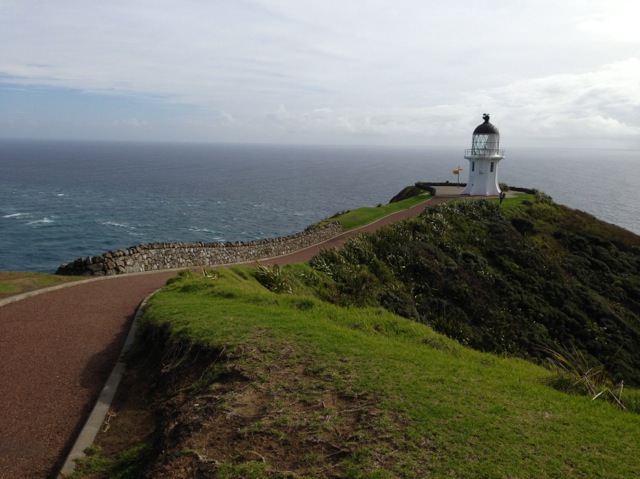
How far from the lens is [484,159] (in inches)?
1607

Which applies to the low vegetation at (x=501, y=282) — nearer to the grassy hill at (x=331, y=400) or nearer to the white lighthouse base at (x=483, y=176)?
the grassy hill at (x=331, y=400)

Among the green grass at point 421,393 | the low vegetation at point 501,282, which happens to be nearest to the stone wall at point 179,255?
the low vegetation at point 501,282

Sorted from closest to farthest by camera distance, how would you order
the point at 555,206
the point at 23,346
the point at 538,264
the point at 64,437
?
the point at 64,437, the point at 23,346, the point at 538,264, the point at 555,206

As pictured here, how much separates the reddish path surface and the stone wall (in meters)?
2.23

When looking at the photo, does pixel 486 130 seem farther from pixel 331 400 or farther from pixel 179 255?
pixel 331 400

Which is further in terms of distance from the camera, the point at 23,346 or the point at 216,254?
the point at 216,254

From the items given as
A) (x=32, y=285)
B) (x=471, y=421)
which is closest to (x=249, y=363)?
(x=471, y=421)

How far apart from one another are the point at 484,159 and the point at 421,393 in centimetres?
3675

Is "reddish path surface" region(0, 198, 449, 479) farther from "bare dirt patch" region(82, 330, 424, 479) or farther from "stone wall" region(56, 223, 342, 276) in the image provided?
"stone wall" region(56, 223, 342, 276)

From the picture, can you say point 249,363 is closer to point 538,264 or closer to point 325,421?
point 325,421

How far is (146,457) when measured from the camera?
6.39m

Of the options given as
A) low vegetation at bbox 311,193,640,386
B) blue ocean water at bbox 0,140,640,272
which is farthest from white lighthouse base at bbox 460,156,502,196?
blue ocean water at bbox 0,140,640,272

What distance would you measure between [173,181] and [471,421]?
108 m

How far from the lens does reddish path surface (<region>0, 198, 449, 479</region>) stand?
720cm
